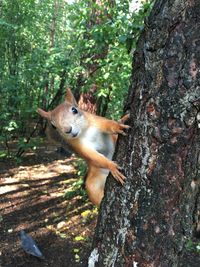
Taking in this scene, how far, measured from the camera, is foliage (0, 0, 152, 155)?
4.43 meters

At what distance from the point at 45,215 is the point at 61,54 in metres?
2.87

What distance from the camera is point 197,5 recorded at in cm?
142

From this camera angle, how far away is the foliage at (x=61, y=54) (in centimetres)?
443

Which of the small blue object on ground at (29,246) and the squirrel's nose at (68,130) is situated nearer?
the squirrel's nose at (68,130)

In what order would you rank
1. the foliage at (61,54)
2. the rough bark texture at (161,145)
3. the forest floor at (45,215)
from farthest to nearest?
the foliage at (61,54) → the forest floor at (45,215) → the rough bark texture at (161,145)

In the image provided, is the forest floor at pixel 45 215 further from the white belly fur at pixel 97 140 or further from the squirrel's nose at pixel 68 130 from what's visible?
the squirrel's nose at pixel 68 130

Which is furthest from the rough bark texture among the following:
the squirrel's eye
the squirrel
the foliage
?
the foliage

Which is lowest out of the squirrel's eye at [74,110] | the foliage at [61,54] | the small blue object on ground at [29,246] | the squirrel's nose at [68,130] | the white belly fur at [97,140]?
the small blue object on ground at [29,246]

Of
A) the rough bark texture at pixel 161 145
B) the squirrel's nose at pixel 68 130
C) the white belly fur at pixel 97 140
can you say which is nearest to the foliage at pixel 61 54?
the white belly fur at pixel 97 140

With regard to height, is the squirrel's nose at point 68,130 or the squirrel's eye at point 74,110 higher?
the squirrel's eye at point 74,110

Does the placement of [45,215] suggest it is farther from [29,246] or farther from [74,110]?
[74,110]

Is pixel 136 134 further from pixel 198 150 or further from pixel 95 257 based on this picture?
pixel 95 257

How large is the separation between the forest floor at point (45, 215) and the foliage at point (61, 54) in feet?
2.51

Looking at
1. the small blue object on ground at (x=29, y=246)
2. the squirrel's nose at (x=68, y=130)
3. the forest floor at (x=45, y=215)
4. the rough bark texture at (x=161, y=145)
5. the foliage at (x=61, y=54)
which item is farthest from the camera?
the foliage at (x=61, y=54)
